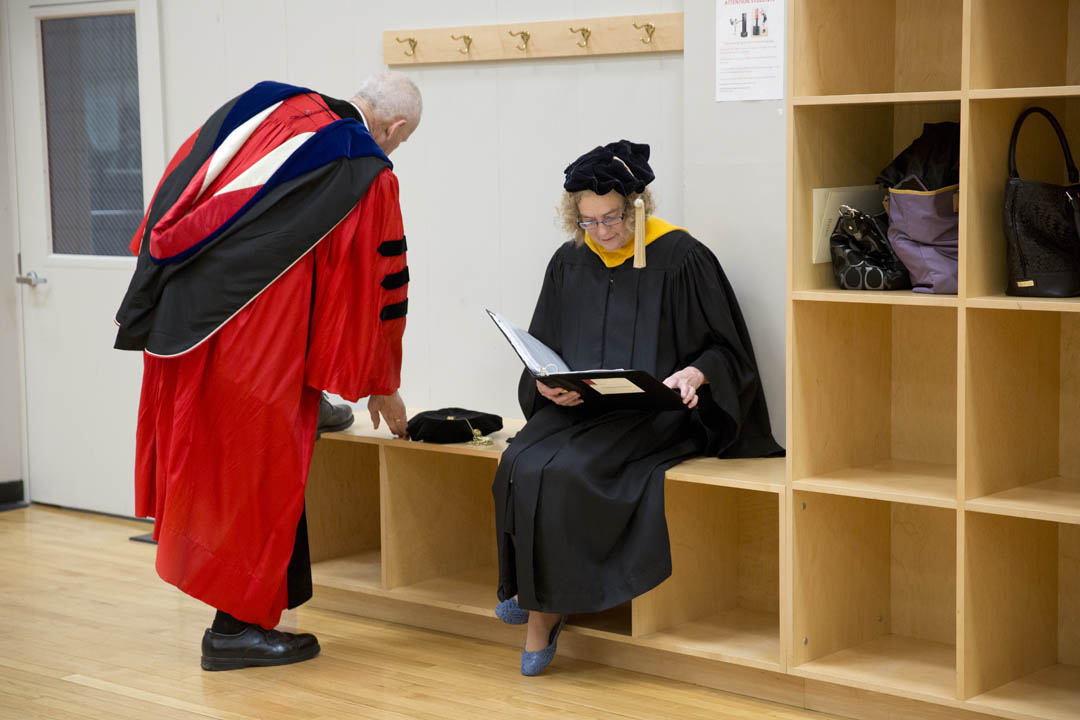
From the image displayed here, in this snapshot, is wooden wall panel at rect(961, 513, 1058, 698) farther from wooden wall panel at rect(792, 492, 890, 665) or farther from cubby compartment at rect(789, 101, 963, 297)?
cubby compartment at rect(789, 101, 963, 297)

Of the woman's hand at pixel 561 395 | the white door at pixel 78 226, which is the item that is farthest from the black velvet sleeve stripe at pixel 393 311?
the white door at pixel 78 226

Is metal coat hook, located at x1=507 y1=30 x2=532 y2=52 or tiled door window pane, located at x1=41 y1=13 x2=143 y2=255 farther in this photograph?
tiled door window pane, located at x1=41 y1=13 x2=143 y2=255

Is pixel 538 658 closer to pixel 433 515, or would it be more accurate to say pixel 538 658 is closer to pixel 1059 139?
pixel 433 515

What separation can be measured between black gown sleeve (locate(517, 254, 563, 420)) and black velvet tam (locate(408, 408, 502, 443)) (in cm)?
18

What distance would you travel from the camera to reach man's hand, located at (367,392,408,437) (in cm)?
386

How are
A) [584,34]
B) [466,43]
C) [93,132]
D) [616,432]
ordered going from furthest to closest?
[93,132] < [466,43] < [584,34] < [616,432]

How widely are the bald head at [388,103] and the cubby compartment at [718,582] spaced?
1.30m

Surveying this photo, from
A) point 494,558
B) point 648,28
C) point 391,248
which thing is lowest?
point 494,558

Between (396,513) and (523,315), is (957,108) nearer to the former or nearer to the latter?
(523,315)

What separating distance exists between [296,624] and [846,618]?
167 centimetres

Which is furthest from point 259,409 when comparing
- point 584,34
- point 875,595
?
point 875,595

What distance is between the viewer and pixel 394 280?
3.71m

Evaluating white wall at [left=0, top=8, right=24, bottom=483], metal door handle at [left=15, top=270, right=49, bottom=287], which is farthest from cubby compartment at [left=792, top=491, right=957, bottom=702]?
white wall at [left=0, top=8, right=24, bottom=483]

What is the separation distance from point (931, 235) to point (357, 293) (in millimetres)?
1507
